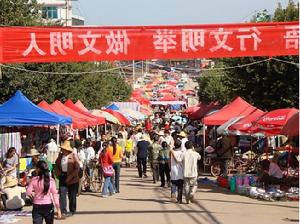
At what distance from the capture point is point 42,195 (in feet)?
32.9

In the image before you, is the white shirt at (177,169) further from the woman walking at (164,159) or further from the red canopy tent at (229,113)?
the red canopy tent at (229,113)

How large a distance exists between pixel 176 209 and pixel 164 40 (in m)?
4.38

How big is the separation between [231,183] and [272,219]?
5.50m

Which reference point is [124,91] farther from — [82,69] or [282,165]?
[282,165]

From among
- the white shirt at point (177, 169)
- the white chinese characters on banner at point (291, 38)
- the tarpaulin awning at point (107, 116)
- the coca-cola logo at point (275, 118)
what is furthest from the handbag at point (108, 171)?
the tarpaulin awning at point (107, 116)

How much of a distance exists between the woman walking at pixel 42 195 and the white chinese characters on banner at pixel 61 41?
3587 millimetres

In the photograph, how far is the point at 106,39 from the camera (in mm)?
13094

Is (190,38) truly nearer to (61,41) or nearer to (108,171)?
(61,41)

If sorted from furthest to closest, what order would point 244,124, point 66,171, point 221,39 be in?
point 244,124
point 66,171
point 221,39

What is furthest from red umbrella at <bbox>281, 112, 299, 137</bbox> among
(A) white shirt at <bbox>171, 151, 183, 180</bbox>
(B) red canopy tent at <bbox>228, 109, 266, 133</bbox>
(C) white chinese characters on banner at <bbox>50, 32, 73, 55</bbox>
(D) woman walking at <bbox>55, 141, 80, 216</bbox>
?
(C) white chinese characters on banner at <bbox>50, 32, 73, 55</bbox>

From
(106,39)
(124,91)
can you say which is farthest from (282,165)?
(124,91)

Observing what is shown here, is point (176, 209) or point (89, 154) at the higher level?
point (89, 154)

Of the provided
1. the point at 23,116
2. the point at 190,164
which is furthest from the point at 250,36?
the point at 23,116

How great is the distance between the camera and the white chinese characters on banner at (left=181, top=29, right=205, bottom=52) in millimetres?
13117
